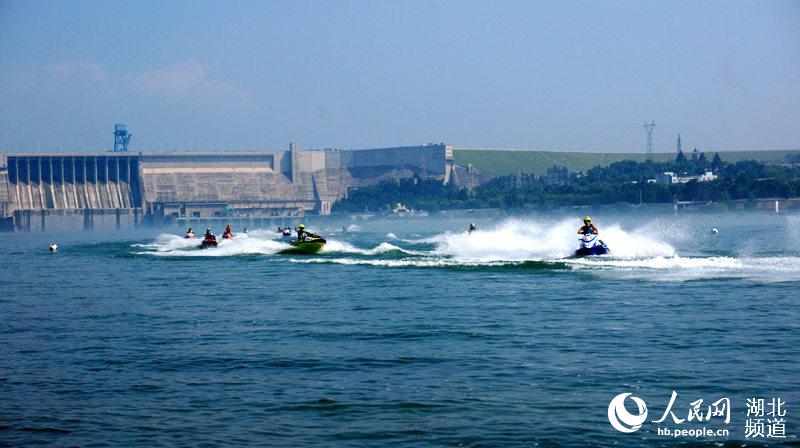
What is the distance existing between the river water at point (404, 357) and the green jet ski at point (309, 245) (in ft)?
65.2

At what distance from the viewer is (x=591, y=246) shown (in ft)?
157

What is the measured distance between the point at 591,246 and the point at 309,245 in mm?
21611

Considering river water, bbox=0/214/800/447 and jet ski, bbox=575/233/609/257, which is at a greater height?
jet ski, bbox=575/233/609/257

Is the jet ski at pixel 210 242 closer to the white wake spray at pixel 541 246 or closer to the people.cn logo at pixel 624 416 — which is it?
the white wake spray at pixel 541 246

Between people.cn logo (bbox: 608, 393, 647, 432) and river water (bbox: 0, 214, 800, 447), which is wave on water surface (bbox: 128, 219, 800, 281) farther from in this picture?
people.cn logo (bbox: 608, 393, 647, 432)

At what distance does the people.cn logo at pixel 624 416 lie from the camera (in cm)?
1542

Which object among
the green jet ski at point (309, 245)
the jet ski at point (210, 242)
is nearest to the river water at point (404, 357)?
the green jet ski at point (309, 245)

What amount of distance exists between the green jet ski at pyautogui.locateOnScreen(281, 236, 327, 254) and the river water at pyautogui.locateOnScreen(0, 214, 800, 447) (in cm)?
1988

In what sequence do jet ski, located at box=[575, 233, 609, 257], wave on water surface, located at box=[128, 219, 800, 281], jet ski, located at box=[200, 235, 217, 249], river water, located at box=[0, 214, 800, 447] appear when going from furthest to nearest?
1. jet ski, located at box=[200, 235, 217, 249]
2. jet ski, located at box=[575, 233, 609, 257]
3. wave on water surface, located at box=[128, 219, 800, 281]
4. river water, located at box=[0, 214, 800, 447]

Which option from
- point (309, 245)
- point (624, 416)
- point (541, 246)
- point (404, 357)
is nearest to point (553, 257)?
point (541, 246)

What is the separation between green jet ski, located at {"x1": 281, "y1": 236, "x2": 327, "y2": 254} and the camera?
63844 mm

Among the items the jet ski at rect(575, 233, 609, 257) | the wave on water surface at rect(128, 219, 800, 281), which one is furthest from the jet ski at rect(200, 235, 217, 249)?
the jet ski at rect(575, 233, 609, 257)

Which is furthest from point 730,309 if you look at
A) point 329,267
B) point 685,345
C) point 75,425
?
point 329,267

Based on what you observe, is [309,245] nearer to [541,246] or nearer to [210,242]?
[210,242]
